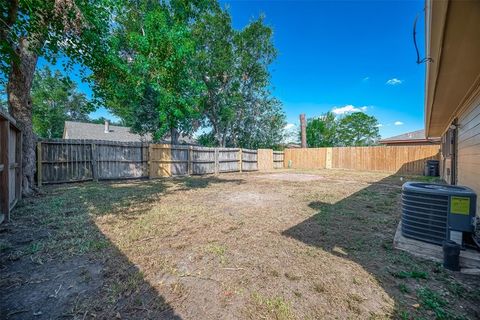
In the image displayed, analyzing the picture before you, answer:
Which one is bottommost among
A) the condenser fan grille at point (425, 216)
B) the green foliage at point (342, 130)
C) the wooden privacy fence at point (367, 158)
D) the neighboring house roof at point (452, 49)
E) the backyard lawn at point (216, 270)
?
the backyard lawn at point (216, 270)

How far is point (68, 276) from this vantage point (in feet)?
5.91

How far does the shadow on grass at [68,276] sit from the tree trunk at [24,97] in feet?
7.72

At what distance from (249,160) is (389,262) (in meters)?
12.9

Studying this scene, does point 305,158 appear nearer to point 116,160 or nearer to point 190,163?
point 190,163

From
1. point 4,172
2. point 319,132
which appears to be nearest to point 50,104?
point 4,172

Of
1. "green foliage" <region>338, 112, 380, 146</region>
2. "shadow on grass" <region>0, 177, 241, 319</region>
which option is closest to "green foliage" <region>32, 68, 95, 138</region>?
"shadow on grass" <region>0, 177, 241, 319</region>

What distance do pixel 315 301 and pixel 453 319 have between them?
35.1 inches

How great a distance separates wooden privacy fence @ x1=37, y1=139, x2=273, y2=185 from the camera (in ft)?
21.6

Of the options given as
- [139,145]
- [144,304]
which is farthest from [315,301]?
[139,145]

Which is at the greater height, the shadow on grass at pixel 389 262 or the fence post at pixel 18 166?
the fence post at pixel 18 166

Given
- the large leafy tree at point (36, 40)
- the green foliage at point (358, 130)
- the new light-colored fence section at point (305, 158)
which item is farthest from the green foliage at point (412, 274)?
the green foliage at point (358, 130)

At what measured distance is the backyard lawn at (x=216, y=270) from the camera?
4.74ft

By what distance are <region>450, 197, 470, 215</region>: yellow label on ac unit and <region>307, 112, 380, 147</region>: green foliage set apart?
2751 centimetres

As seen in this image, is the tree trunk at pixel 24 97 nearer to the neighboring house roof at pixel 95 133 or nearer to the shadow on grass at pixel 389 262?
the shadow on grass at pixel 389 262
